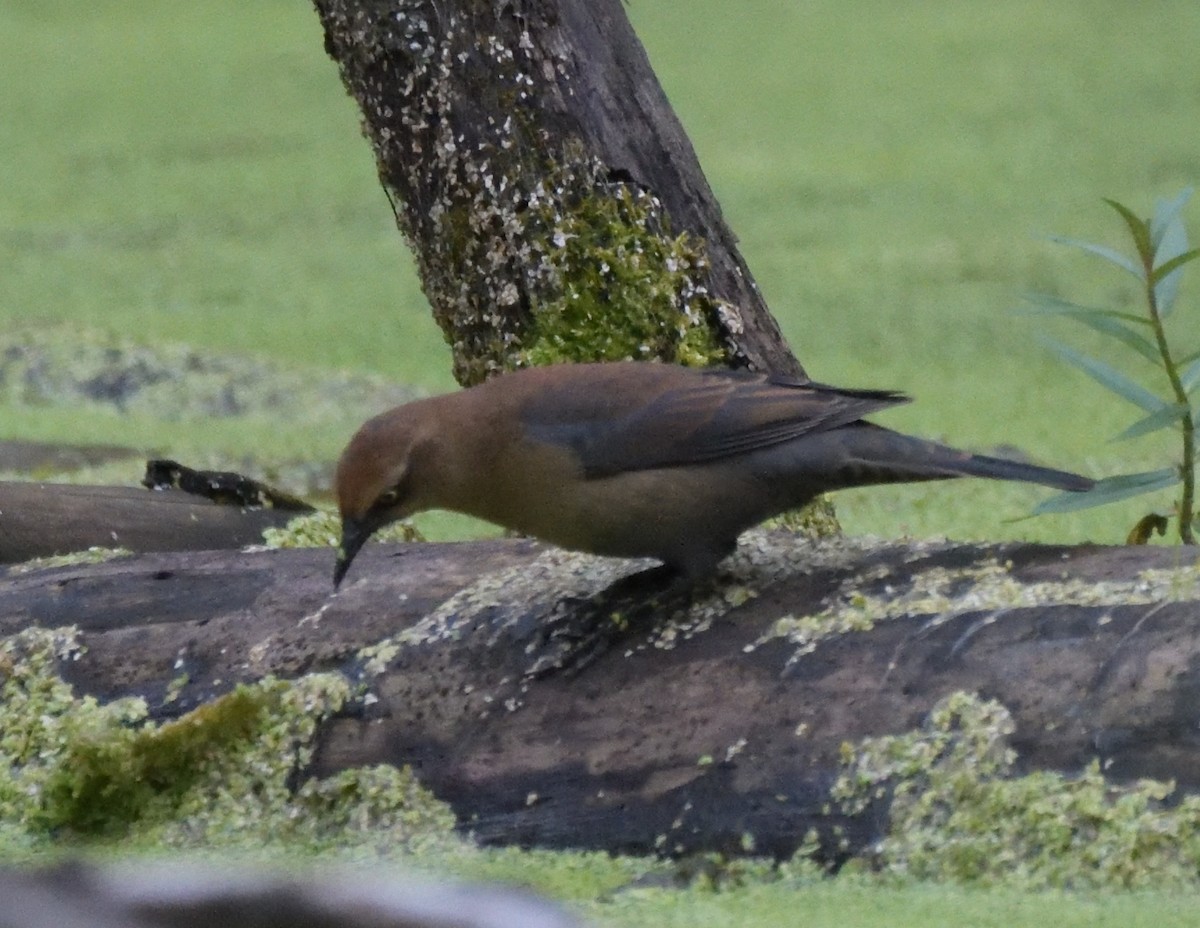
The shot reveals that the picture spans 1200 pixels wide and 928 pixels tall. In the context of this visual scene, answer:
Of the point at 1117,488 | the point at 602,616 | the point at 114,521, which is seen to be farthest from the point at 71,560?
the point at 1117,488

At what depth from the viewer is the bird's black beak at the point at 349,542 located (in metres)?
2.03

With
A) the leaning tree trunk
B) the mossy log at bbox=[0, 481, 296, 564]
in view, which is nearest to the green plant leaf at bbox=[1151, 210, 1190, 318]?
the leaning tree trunk

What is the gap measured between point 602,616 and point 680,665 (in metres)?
0.14

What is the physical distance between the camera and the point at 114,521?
260cm

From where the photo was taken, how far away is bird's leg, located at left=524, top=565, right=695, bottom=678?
1982mm

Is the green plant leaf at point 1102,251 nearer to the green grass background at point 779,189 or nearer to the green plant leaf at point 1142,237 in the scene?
the green plant leaf at point 1142,237

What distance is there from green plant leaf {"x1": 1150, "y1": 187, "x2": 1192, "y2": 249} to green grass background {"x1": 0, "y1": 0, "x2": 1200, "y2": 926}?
103cm

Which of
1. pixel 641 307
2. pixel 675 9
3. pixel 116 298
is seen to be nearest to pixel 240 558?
pixel 641 307

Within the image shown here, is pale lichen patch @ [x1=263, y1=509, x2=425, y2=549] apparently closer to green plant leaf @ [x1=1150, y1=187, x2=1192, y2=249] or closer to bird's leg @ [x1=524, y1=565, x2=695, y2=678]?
bird's leg @ [x1=524, y1=565, x2=695, y2=678]

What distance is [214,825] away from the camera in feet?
6.48

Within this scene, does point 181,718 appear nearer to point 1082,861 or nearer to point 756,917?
point 756,917

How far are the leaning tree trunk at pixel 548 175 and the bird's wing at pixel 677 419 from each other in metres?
0.54

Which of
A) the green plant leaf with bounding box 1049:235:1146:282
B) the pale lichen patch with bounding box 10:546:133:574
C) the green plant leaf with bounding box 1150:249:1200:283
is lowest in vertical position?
the pale lichen patch with bounding box 10:546:133:574

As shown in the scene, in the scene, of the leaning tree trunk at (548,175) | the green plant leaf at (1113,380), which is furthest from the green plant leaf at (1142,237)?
the leaning tree trunk at (548,175)
